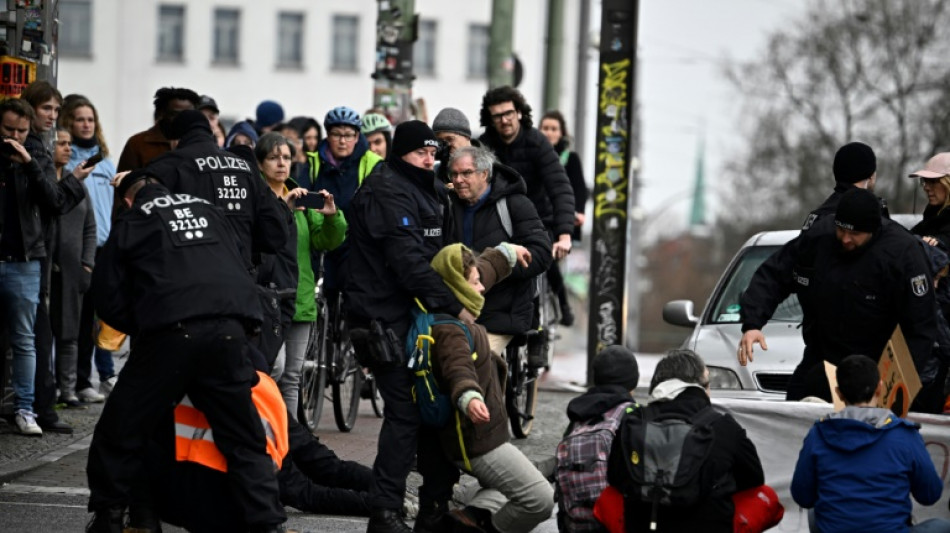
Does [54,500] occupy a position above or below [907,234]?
below

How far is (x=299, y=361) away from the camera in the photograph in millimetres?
11664

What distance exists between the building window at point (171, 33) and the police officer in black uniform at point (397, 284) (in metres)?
65.3

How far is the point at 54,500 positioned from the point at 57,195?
2311 mm

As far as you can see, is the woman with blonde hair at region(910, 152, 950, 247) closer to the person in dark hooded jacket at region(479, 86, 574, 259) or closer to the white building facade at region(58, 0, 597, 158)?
the person in dark hooded jacket at region(479, 86, 574, 259)

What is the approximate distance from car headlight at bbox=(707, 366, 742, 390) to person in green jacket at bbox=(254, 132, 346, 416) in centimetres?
254

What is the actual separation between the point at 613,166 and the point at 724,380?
5.53 metres

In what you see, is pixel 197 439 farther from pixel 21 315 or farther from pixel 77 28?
pixel 77 28

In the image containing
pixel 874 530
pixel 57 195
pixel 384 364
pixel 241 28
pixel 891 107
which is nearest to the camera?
pixel 874 530

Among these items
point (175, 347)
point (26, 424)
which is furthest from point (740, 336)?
point (175, 347)

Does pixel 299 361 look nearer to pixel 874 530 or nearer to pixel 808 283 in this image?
pixel 808 283

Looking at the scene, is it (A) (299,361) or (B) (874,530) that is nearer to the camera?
Answer: (B) (874,530)

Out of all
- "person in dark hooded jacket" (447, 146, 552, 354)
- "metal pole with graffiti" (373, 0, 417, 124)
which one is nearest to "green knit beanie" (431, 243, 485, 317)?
"person in dark hooded jacket" (447, 146, 552, 354)

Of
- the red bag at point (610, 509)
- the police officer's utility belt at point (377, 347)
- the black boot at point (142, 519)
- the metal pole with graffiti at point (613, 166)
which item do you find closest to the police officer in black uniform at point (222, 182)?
the police officer's utility belt at point (377, 347)

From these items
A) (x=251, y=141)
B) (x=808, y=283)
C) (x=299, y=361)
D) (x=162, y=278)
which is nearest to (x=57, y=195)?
(x=299, y=361)
